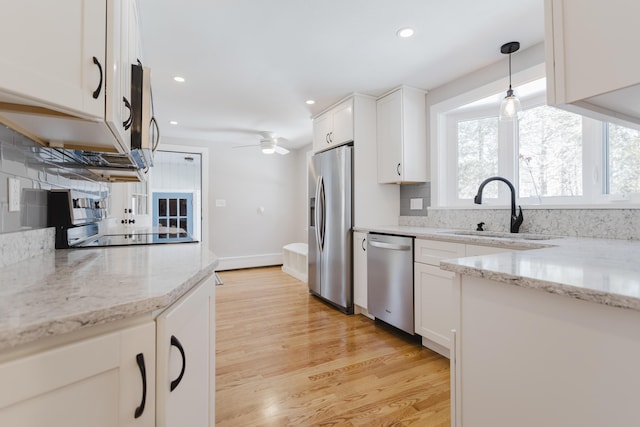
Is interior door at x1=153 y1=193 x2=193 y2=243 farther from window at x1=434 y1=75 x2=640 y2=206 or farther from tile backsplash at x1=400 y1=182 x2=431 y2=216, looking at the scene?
window at x1=434 y1=75 x2=640 y2=206

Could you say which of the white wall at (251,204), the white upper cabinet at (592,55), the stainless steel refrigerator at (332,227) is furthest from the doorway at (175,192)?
the white upper cabinet at (592,55)

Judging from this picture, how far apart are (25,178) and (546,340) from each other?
1.88m

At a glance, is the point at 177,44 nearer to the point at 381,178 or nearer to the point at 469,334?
the point at 381,178

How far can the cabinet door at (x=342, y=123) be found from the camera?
3.15 metres

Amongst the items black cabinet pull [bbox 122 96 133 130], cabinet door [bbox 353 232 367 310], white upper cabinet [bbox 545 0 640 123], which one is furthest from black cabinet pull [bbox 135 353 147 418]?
cabinet door [bbox 353 232 367 310]

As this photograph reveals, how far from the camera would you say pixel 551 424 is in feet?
2.54

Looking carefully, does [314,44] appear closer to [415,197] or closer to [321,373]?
[415,197]

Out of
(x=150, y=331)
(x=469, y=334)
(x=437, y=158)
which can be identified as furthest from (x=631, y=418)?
(x=437, y=158)

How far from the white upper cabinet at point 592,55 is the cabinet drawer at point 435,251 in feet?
3.97

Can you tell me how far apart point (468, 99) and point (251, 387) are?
9.30 feet

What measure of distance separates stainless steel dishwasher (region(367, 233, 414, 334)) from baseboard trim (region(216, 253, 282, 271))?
Result: 309cm

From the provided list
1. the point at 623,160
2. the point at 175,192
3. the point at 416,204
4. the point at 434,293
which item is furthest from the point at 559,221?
the point at 175,192

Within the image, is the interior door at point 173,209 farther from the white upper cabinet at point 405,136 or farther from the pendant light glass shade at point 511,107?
the pendant light glass shade at point 511,107

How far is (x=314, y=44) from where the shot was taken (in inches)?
86.6
